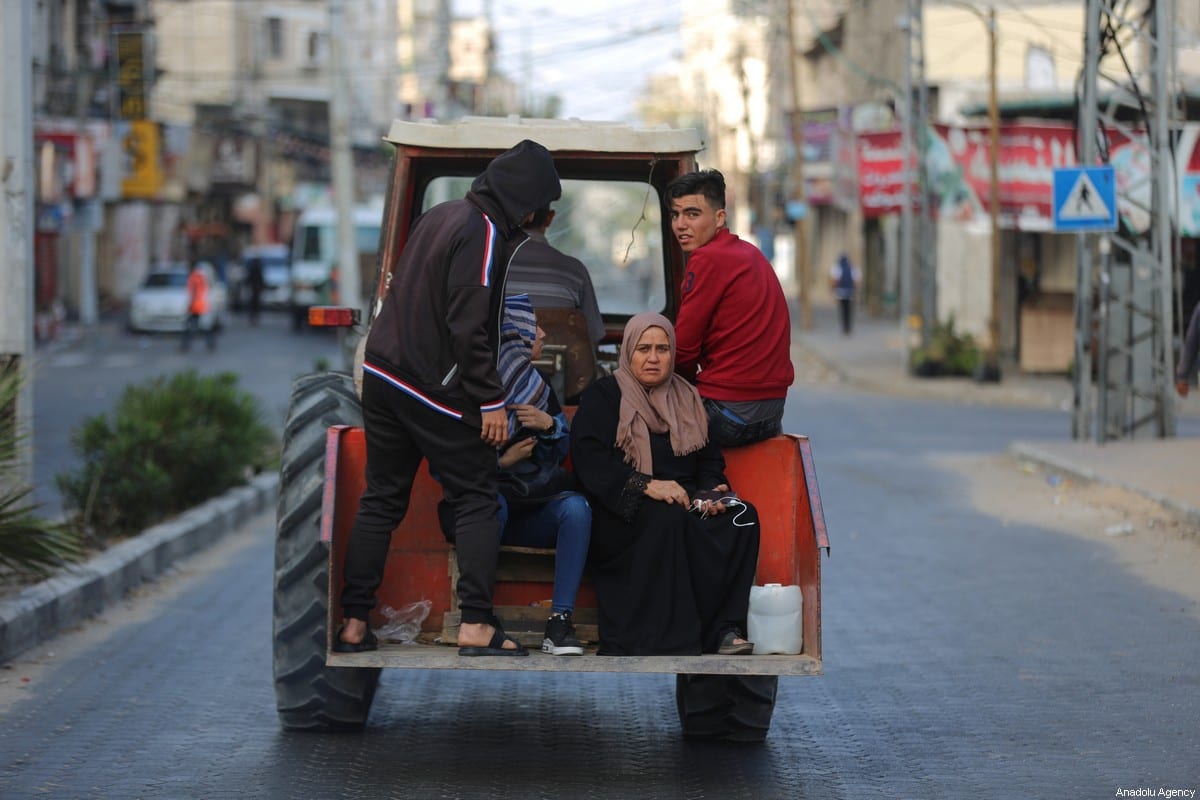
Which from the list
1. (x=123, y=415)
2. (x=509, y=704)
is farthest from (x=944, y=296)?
(x=509, y=704)

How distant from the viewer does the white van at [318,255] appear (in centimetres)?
4834

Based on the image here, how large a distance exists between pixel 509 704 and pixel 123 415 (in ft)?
21.9

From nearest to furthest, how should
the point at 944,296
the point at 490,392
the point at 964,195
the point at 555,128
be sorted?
1. the point at 490,392
2. the point at 555,128
3. the point at 964,195
4. the point at 944,296

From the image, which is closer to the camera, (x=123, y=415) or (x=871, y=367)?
(x=123, y=415)

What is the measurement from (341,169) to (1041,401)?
13.5 metres

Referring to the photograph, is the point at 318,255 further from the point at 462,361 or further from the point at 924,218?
the point at 462,361

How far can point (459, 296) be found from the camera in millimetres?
6082

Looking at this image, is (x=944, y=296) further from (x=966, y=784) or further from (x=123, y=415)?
(x=966, y=784)

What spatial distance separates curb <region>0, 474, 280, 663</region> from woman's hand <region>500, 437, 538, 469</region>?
346cm

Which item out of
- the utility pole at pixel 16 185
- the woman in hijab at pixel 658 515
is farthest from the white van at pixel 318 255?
the woman in hijab at pixel 658 515

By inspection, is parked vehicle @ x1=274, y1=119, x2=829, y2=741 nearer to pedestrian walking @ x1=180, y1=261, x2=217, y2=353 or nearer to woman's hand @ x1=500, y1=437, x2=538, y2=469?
woman's hand @ x1=500, y1=437, x2=538, y2=469

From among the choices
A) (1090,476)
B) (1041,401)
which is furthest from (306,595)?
(1041,401)

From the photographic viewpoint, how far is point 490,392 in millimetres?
6113

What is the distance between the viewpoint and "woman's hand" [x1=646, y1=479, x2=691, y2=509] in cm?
637
